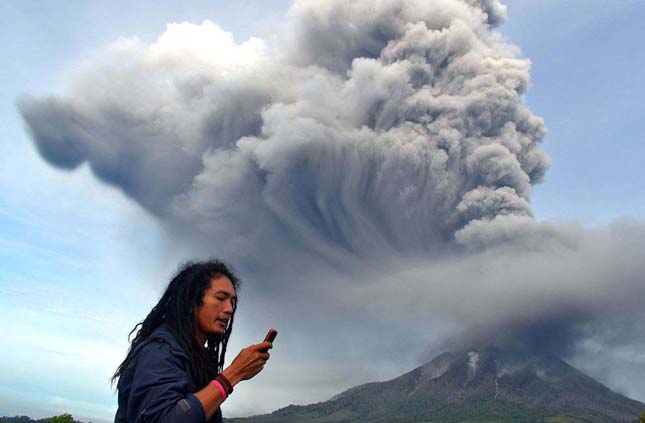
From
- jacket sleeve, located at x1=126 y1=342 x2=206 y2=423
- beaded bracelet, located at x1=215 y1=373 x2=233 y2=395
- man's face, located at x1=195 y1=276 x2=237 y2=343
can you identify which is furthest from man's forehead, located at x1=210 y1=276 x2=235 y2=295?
beaded bracelet, located at x1=215 y1=373 x2=233 y2=395

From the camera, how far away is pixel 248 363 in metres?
3.02

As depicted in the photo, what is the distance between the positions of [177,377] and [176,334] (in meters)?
0.42

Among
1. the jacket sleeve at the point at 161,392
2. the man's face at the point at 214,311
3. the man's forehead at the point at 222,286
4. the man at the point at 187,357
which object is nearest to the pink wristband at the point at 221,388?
the man at the point at 187,357

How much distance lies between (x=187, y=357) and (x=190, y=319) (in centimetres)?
38

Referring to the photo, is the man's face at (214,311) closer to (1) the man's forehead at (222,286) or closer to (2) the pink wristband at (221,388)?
(1) the man's forehead at (222,286)

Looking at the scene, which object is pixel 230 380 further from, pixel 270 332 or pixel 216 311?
pixel 216 311

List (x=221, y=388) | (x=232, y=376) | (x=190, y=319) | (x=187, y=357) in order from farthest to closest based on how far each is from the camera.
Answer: (x=190, y=319)
(x=187, y=357)
(x=232, y=376)
(x=221, y=388)

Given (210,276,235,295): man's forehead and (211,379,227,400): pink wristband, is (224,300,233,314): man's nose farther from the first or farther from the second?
(211,379,227,400): pink wristband

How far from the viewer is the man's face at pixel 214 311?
342 centimetres

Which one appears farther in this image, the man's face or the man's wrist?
the man's face

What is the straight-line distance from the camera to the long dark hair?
3.21 metres

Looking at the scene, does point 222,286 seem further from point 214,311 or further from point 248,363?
point 248,363

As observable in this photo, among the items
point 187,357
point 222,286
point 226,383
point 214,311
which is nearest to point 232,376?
point 226,383

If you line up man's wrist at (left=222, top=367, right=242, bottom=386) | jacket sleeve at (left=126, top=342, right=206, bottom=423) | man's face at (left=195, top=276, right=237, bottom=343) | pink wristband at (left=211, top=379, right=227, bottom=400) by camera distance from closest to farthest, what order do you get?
jacket sleeve at (left=126, top=342, right=206, bottom=423) → pink wristband at (left=211, top=379, right=227, bottom=400) → man's wrist at (left=222, top=367, right=242, bottom=386) → man's face at (left=195, top=276, right=237, bottom=343)
